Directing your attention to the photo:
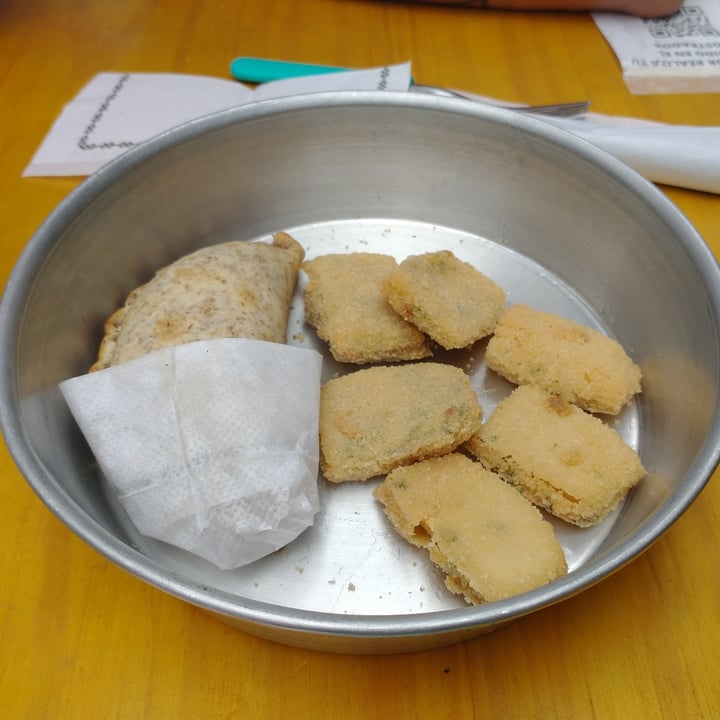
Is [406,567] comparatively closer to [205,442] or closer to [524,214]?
[205,442]

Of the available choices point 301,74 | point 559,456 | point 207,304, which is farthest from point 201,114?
point 559,456

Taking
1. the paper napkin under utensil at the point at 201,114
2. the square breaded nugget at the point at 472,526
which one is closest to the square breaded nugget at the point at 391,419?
the square breaded nugget at the point at 472,526

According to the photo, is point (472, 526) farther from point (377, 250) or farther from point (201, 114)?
point (201, 114)

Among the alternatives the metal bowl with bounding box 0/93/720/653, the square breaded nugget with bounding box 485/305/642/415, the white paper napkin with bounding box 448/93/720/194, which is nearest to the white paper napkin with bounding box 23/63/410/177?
the metal bowl with bounding box 0/93/720/653

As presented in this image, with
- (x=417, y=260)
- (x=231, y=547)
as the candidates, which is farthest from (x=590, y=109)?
(x=231, y=547)

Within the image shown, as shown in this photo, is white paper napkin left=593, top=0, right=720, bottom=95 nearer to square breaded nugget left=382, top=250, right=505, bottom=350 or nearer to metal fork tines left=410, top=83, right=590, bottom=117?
metal fork tines left=410, top=83, right=590, bottom=117
